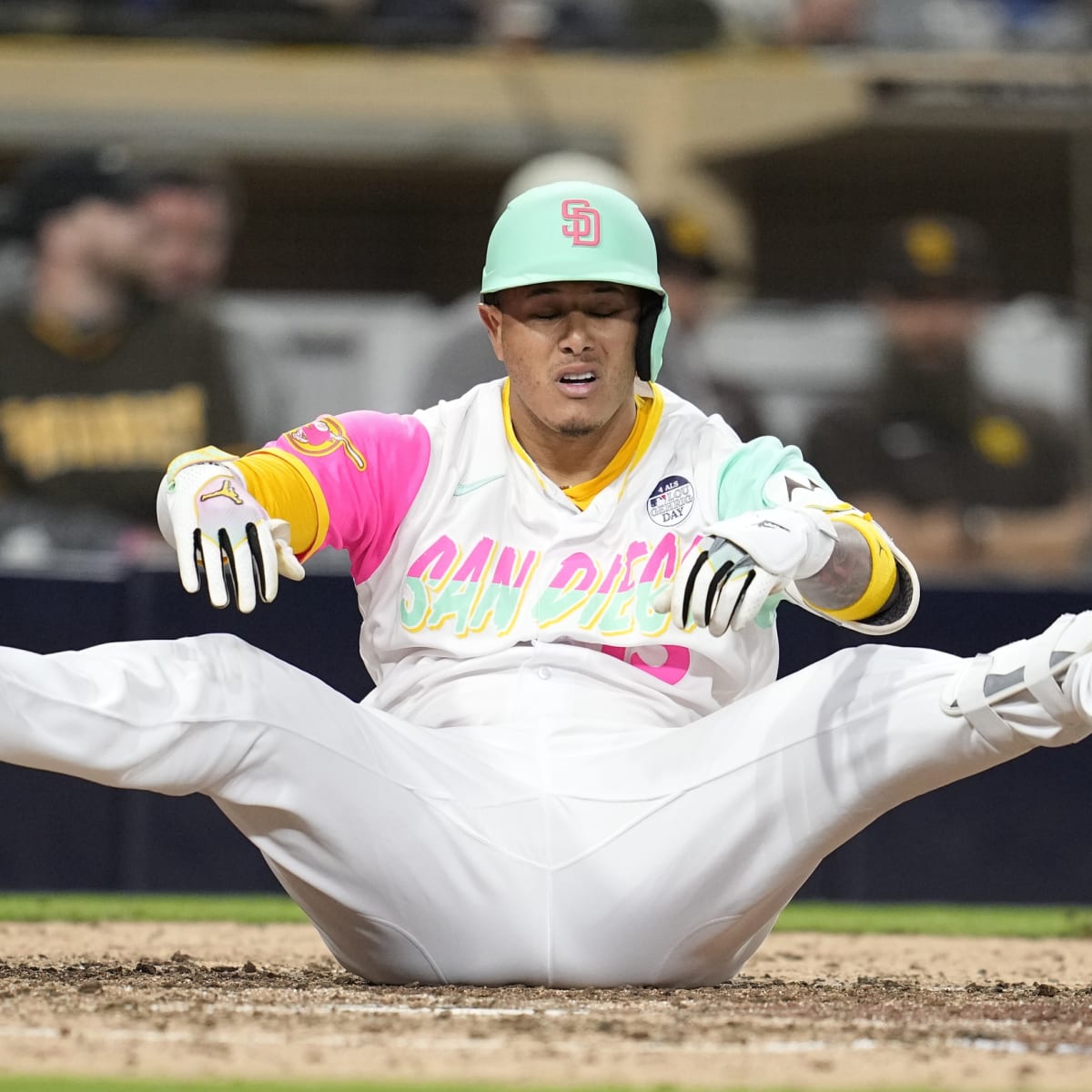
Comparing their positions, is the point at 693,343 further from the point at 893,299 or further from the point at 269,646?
the point at 269,646

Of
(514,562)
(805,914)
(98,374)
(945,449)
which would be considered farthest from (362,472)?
(945,449)

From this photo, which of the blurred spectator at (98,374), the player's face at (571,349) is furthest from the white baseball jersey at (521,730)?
the blurred spectator at (98,374)

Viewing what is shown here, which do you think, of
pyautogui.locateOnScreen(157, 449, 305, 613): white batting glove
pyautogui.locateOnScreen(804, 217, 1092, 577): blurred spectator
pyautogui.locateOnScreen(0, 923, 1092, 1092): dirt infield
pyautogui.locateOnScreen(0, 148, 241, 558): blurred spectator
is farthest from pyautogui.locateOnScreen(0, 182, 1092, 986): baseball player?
pyautogui.locateOnScreen(804, 217, 1092, 577): blurred spectator

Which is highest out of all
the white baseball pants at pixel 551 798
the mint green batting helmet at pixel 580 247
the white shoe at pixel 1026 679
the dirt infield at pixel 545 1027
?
the mint green batting helmet at pixel 580 247

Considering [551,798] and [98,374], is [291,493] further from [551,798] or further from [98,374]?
[98,374]

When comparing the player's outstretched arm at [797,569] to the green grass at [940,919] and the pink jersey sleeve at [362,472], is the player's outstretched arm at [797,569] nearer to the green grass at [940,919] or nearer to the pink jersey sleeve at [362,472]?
the pink jersey sleeve at [362,472]

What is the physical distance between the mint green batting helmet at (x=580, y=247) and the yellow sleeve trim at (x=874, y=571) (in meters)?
0.60

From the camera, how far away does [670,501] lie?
4055mm

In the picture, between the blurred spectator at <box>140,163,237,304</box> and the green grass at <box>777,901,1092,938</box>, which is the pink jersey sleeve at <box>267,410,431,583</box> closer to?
the green grass at <box>777,901,1092,938</box>

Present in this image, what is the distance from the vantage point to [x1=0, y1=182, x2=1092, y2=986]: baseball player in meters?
3.50

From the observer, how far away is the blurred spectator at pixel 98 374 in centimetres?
740

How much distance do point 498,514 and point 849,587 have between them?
0.73m

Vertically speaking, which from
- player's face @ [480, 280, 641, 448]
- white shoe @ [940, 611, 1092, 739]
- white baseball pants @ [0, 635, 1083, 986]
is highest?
player's face @ [480, 280, 641, 448]

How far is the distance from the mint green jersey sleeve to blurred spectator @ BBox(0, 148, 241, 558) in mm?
3712
